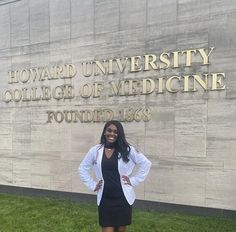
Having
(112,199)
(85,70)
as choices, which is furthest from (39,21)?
(112,199)

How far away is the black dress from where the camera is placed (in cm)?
378

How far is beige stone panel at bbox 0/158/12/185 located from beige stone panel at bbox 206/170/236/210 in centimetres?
442

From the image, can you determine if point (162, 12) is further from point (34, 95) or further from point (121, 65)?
point (34, 95)

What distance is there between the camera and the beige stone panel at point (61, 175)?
7.52 m

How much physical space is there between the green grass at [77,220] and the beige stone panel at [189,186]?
0.27m

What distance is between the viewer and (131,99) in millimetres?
6805

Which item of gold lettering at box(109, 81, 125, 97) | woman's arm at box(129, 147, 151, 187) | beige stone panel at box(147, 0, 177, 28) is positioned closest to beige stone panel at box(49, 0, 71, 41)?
gold lettering at box(109, 81, 125, 97)

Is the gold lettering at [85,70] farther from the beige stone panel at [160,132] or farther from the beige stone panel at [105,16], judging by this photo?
the beige stone panel at [160,132]

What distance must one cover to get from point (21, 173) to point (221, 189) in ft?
14.1

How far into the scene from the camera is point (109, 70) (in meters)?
7.02

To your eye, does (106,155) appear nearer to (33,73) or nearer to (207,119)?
(207,119)

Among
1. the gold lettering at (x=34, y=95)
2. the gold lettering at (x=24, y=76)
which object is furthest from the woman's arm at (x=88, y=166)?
the gold lettering at (x=24, y=76)

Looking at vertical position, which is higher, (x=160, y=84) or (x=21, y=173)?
(x=160, y=84)

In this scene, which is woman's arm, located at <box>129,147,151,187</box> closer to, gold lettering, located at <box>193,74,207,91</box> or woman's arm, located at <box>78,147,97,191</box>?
woman's arm, located at <box>78,147,97,191</box>
